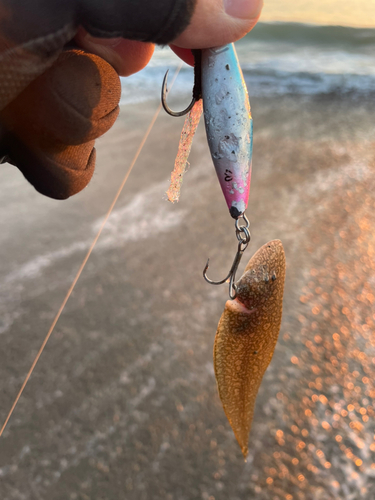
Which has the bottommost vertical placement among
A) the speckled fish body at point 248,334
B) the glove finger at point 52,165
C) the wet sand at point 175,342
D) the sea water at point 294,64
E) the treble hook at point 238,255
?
the sea water at point 294,64

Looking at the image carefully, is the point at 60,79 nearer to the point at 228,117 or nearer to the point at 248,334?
the point at 228,117

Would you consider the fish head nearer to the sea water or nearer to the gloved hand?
the gloved hand

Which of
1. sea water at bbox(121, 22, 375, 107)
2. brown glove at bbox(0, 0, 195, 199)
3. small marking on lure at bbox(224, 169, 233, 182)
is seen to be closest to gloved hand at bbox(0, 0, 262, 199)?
brown glove at bbox(0, 0, 195, 199)

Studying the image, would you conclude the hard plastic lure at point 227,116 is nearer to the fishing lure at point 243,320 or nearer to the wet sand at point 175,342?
the fishing lure at point 243,320

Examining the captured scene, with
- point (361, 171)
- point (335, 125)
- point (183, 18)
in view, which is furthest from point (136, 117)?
A: point (183, 18)

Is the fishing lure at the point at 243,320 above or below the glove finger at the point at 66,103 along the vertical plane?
below

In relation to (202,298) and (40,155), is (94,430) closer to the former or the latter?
(202,298)

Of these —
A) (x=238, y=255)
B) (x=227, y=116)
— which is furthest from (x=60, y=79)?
(x=238, y=255)

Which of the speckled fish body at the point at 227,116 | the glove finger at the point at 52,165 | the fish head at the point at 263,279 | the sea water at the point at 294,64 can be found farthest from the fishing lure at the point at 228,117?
the sea water at the point at 294,64
